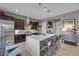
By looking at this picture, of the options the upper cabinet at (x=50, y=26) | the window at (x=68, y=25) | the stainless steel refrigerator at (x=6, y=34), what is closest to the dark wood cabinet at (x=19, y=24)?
the stainless steel refrigerator at (x=6, y=34)

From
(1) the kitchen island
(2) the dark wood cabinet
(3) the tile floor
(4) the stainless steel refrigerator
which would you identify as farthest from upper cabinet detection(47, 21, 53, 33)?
(4) the stainless steel refrigerator

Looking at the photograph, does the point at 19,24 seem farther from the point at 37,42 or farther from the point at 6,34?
the point at 37,42

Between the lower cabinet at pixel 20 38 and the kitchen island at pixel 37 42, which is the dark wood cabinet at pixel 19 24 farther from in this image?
the kitchen island at pixel 37 42

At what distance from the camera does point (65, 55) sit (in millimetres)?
2691

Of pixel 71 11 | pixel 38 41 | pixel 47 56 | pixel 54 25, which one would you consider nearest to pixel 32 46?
pixel 38 41

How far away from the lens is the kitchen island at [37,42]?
279 cm

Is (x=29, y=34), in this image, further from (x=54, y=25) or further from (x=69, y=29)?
(x=69, y=29)

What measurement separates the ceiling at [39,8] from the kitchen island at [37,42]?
0.61 metres

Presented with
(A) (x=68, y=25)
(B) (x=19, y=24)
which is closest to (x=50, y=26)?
(A) (x=68, y=25)

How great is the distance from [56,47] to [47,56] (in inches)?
19.7

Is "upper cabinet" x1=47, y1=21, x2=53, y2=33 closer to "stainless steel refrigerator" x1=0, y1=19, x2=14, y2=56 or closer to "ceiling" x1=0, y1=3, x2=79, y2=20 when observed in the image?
"ceiling" x1=0, y1=3, x2=79, y2=20

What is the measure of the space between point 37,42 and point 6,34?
0.96m

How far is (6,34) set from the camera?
2.94 metres

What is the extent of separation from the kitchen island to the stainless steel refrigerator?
0.54m
